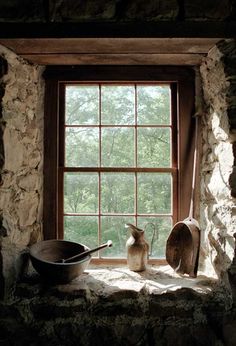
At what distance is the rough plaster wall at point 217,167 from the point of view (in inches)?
56.1

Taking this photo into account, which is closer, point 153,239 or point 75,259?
point 75,259

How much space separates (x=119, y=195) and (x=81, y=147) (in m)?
0.35

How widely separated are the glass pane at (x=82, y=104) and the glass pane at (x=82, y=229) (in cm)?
55

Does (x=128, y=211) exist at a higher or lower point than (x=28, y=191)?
lower

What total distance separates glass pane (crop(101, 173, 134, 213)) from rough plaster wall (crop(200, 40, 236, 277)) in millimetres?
392

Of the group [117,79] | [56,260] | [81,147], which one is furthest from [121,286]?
[117,79]

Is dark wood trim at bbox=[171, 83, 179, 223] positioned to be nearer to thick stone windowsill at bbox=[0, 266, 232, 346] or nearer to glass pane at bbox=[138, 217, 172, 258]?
glass pane at bbox=[138, 217, 172, 258]

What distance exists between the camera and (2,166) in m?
1.45

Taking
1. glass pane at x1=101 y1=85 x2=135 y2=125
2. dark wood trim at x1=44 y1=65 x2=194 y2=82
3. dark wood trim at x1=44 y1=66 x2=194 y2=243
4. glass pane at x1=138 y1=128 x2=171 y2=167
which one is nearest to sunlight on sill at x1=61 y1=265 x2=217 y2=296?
dark wood trim at x1=44 y1=66 x2=194 y2=243

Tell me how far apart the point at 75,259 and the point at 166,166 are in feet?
2.33

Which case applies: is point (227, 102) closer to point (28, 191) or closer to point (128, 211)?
point (128, 211)
